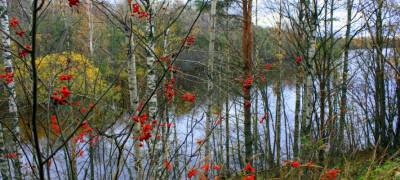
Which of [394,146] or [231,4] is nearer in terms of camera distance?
[394,146]

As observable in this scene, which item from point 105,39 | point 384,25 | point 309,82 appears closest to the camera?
point 309,82

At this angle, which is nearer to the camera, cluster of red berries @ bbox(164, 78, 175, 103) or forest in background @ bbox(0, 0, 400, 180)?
forest in background @ bbox(0, 0, 400, 180)

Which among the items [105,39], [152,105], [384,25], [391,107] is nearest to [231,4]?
[384,25]

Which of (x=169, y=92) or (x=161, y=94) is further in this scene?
(x=161, y=94)

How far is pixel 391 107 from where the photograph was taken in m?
11.0

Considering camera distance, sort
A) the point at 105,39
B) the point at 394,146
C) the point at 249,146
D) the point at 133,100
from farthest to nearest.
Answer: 1. the point at 105,39
2. the point at 394,146
3. the point at 249,146
4. the point at 133,100

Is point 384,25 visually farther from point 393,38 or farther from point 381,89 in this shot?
point 381,89

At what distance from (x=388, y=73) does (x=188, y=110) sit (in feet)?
29.2

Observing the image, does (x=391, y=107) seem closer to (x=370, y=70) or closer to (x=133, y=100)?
(x=370, y=70)

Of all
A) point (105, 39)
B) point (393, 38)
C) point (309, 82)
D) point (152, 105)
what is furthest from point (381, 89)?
point (105, 39)

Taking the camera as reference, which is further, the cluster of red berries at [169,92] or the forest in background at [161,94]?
the cluster of red berries at [169,92]

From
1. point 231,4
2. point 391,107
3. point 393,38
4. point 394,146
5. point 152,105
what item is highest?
point 231,4

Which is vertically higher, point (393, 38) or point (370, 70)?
point (393, 38)

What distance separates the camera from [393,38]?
33.5ft
